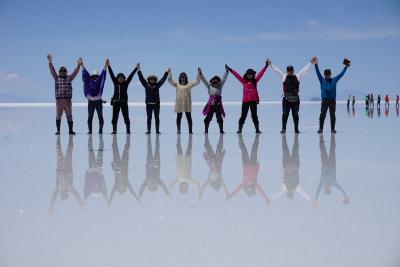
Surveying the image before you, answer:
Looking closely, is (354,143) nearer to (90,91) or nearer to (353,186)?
(353,186)

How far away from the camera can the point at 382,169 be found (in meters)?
7.31

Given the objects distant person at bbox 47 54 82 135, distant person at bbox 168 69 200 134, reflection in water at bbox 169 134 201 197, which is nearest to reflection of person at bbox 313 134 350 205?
reflection in water at bbox 169 134 201 197

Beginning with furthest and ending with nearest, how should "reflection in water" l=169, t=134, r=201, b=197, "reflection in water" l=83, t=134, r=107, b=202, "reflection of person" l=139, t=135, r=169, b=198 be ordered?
1. "reflection in water" l=169, t=134, r=201, b=197
2. "reflection of person" l=139, t=135, r=169, b=198
3. "reflection in water" l=83, t=134, r=107, b=202

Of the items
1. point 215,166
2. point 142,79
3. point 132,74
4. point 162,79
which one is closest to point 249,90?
point 162,79

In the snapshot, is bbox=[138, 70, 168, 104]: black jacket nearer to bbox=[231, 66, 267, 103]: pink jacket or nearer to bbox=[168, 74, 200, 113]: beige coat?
bbox=[168, 74, 200, 113]: beige coat

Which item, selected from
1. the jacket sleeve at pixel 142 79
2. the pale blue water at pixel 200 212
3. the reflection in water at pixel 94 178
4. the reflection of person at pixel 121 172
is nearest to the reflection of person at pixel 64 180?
the pale blue water at pixel 200 212

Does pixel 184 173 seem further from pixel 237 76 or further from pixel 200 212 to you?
pixel 237 76

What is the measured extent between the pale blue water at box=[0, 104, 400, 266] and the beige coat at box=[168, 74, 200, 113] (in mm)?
6458

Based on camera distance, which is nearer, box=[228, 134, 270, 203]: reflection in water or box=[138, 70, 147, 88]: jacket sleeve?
box=[228, 134, 270, 203]: reflection in water

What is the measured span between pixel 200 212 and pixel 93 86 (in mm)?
10900

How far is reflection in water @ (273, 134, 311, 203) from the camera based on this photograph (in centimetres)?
542

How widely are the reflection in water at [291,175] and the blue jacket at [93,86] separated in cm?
677

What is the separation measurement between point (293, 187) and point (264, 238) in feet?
6.83

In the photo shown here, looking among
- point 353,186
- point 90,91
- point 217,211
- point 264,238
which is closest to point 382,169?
point 353,186
